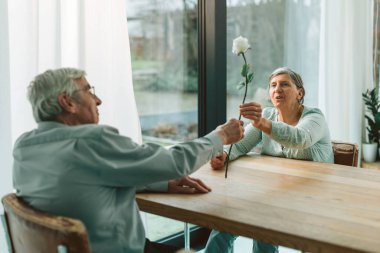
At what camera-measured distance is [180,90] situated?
9.72 ft

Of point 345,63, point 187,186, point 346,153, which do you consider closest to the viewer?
point 187,186

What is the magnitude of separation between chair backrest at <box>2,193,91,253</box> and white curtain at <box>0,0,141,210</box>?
673 millimetres

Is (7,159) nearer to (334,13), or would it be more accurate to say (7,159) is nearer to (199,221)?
(199,221)

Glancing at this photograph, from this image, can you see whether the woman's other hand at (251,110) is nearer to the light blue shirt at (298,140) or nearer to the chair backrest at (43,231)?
the light blue shirt at (298,140)

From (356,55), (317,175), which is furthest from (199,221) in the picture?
(356,55)

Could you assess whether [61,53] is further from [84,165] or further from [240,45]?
[84,165]

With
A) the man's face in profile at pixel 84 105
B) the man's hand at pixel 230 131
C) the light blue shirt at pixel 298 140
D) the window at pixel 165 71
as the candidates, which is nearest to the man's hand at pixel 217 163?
the light blue shirt at pixel 298 140

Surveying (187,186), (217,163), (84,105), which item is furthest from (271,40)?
(84,105)

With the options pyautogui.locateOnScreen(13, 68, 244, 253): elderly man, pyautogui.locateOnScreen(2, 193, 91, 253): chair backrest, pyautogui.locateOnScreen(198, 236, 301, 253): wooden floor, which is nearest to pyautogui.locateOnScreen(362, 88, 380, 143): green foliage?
pyautogui.locateOnScreen(198, 236, 301, 253): wooden floor

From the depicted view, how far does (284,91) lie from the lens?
2.27m

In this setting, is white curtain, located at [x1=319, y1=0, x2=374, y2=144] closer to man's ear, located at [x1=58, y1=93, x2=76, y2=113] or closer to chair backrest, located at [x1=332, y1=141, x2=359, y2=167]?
chair backrest, located at [x1=332, y1=141, x2=359, y2=167]

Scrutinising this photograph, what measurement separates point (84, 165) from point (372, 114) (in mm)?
3356

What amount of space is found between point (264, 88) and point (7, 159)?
84.8 inches

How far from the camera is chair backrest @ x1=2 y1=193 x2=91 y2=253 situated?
38.9 inches
